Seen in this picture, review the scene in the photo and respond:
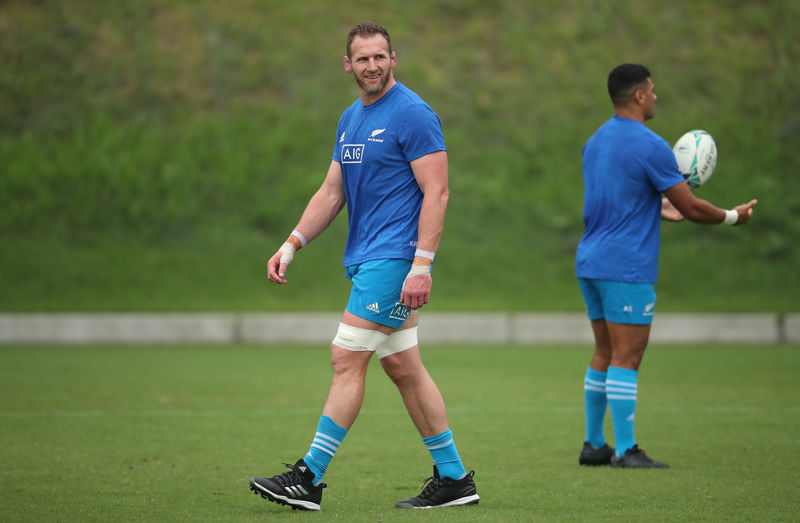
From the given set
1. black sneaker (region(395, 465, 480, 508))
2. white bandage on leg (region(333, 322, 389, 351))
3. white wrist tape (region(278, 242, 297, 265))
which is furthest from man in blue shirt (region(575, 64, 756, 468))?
white wrist tape (region(278, 242, 297, 265))

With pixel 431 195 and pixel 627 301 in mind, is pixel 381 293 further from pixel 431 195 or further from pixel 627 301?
pixel 627 301

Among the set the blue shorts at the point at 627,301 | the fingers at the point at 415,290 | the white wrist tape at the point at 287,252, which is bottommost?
the blue shorts at the point at 627,301

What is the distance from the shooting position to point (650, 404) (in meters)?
9.51

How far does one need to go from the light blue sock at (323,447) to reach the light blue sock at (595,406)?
226 cm

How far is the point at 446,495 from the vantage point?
17.4 feet

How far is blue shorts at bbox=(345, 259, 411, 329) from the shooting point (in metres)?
5.16

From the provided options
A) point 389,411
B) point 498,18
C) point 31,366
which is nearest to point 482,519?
point 389,411

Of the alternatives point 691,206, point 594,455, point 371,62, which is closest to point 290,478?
point 371,62

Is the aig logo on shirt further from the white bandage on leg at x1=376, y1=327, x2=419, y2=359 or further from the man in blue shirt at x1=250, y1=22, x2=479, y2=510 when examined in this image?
the white bandage on leg at x1=376, y1=327, x2=419, y2=359

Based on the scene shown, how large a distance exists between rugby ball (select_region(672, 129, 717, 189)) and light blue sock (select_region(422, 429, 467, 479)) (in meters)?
2.74

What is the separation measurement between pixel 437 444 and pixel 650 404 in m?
4.62

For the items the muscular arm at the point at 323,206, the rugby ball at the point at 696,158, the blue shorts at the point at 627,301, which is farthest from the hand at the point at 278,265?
the rugby ball at the point at 696,158

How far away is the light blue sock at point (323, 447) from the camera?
5.12 m

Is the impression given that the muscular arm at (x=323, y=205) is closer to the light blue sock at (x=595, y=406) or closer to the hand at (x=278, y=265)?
the hand at (x=278, y=265)
